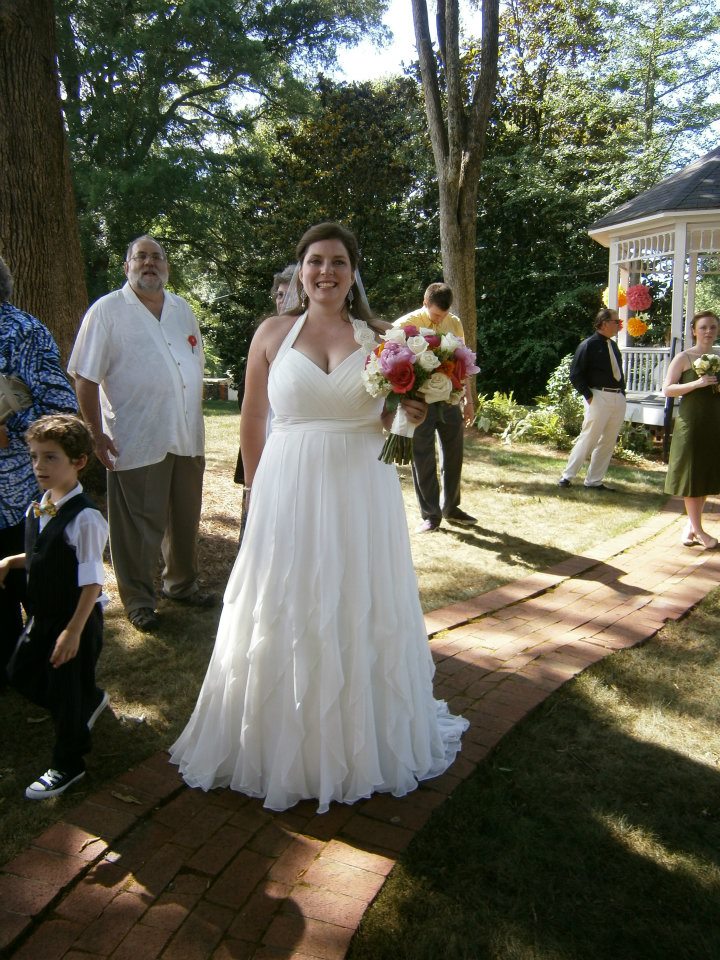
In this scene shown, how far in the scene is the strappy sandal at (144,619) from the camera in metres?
4.69

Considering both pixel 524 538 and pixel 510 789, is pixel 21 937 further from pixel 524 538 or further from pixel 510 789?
pixel 524 538

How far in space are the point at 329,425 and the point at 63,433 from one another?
1.01 meters

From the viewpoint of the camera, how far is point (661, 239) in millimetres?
14922

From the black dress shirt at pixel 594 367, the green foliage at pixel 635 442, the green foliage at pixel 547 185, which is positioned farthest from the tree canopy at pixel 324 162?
the black dress shirt at pixel 594 367

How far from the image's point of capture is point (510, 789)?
3176 millimetres

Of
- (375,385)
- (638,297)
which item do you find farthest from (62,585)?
(638,297)

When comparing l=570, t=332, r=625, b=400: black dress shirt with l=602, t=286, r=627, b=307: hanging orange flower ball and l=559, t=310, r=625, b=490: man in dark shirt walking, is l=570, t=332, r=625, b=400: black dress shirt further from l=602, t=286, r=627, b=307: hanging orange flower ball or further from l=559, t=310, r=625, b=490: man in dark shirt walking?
l=602, t=286, r=627, b=307: hanging orange flower ball

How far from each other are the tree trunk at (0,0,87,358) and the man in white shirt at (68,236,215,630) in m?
1.96

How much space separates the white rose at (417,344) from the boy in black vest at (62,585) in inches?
51.4

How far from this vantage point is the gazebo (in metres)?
13.2

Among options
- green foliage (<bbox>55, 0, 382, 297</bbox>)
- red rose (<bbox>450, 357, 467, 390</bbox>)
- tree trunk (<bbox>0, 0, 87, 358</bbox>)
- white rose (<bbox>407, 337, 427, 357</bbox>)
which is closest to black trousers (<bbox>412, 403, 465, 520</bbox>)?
tree trunk (<bbox>0, 0, 87, 358</bbox>)

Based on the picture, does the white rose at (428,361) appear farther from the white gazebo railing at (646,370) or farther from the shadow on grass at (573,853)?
the white gazebo railing at (646,370)

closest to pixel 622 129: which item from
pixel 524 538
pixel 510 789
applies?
pixel 524 538

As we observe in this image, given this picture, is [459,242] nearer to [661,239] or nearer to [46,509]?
[661,239]
